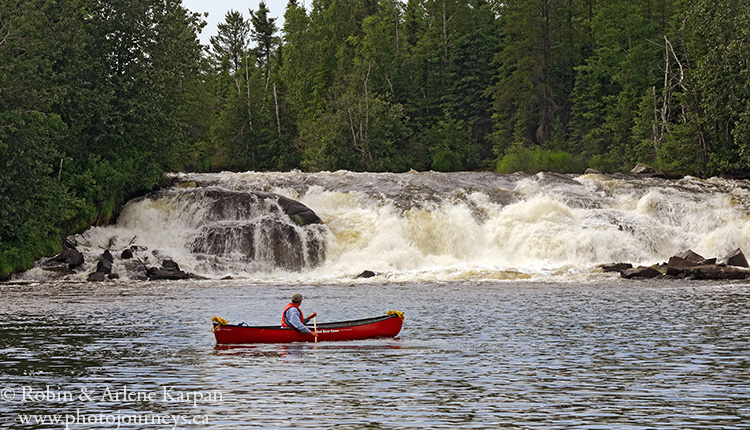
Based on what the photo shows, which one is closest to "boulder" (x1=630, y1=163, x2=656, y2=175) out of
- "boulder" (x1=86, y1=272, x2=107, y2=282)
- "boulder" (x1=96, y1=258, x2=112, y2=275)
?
"boulder" (x1=96, y1=258, x2=112, y2=275)

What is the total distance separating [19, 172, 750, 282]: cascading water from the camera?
44.2 meters

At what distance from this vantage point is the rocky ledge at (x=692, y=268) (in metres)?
39.0

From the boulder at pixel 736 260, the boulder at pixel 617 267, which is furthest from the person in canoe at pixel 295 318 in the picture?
the boulder at pixel 736 260

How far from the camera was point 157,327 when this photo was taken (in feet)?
85.5

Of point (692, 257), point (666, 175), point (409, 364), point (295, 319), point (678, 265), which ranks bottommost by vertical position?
point (409, 364)

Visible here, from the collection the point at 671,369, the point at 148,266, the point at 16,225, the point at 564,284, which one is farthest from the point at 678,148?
the point at 671,369

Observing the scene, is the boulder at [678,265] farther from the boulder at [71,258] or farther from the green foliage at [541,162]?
the green foliage at [541,162]

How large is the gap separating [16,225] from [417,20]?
224ft

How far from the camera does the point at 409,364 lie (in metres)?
19.8

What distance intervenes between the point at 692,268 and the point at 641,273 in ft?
7.00

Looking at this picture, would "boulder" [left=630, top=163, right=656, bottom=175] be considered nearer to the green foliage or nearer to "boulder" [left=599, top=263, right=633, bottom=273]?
the green foliage

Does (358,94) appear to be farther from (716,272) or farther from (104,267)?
(716,272)

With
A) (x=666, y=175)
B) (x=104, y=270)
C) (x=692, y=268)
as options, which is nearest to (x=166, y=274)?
(x=104, y=270)

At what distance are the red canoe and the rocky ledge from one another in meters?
19.1
